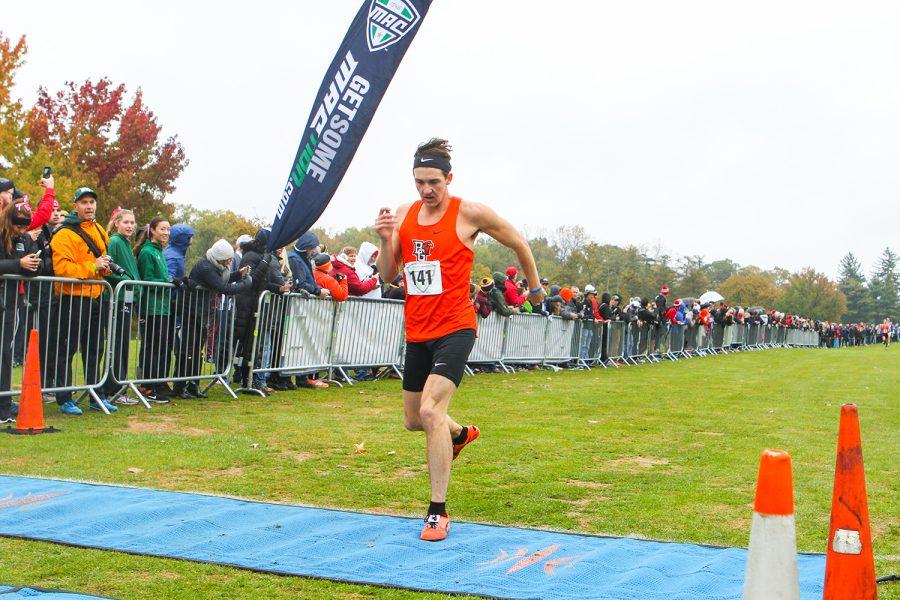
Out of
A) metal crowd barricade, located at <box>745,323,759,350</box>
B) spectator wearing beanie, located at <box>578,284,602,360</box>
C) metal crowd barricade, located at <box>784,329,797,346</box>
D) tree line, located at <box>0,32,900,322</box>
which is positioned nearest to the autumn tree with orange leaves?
tree line, located at <box>0,32,900,322</box>

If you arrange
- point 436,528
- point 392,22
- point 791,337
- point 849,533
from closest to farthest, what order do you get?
point 849,533, point 436,528, point 392,22, point 791,337

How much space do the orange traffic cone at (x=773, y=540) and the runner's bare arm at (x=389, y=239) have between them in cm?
300

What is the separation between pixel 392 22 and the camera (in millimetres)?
10102

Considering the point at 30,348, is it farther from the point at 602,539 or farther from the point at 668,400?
the point at 668,400

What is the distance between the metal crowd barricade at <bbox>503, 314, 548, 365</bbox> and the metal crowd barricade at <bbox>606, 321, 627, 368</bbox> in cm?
359

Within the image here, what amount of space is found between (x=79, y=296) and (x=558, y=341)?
43.8ft

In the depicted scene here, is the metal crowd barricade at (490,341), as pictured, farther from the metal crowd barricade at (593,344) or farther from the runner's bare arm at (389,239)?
the runner's bare arm at (389,239)

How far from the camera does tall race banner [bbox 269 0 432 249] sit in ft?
33.1

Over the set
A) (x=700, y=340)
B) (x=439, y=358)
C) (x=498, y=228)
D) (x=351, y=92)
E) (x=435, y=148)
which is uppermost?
(x=351, y=92)

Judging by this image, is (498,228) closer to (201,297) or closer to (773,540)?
(773,540)

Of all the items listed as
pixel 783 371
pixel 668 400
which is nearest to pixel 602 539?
pixel 668 400

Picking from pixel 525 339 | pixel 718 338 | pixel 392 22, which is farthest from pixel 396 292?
pixel 718 338

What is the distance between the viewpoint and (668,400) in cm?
1422

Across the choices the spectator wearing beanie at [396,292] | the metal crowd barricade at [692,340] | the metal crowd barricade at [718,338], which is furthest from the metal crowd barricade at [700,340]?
the spectator wearing beanie at [396,292]
